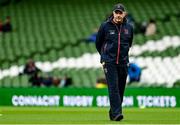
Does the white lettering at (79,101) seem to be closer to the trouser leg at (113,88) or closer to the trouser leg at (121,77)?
the trouser leg at (121,77)

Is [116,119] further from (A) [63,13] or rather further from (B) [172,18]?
(A) [63,13]

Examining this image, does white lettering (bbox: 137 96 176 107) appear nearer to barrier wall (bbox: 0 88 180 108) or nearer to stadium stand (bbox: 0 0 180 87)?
barrier wall (bbox: 0 88 180 108)

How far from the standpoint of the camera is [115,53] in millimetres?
12250

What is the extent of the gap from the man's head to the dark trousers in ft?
2.55

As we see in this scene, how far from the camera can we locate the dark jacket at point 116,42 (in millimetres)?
12242

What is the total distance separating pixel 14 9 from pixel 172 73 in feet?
35.9

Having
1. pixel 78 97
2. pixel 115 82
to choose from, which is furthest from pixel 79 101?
pixel 115 82

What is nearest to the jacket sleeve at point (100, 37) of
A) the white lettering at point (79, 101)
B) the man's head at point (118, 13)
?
the man's head at point (118, 13)

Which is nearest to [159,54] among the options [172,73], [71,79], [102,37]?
[172,73]

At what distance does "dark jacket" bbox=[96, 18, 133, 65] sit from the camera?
12.2 m

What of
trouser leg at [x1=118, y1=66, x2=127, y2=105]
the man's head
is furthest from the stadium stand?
the man's head

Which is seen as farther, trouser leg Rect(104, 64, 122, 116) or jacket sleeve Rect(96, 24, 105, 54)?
jacket sleeve Rect(96, 24, 105, 54)

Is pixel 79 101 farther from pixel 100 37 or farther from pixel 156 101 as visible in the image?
pixel 100 37

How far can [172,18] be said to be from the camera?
2930cm
